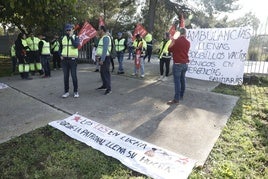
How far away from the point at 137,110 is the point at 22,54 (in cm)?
577

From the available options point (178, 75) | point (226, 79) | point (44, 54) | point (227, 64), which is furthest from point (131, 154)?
point (44, 54)

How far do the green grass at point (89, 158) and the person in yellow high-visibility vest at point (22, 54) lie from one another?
544cm

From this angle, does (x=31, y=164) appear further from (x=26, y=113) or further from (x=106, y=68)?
(x=106, y=68)

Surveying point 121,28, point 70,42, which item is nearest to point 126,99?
point 70,42

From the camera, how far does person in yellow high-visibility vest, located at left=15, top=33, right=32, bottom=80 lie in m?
8.88

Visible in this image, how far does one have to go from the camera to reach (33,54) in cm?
988

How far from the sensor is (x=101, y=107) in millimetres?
5906

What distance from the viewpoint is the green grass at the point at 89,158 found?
11.0 feet

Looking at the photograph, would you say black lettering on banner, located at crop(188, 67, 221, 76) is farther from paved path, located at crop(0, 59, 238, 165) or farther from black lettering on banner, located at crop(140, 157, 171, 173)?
black lettering on banner, located at crop(140, 157, 171, 173)

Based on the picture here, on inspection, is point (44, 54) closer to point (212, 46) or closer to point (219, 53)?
point (212, 46)

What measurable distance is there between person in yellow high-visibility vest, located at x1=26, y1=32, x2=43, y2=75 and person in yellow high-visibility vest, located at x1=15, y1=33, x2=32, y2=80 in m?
0.39

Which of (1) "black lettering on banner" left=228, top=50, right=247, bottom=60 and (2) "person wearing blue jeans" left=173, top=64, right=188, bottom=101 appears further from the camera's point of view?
(1) "black lettering on banner" left=228, top=50, right=247, bottom=60

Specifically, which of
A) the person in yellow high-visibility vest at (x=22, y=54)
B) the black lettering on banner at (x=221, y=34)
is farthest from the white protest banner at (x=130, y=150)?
the black lettering on banner at (x=221, y=34)

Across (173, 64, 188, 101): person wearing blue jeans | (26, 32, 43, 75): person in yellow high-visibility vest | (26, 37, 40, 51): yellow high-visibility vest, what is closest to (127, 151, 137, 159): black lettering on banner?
(173, 64, 188, 101): person wearing blue jeans
